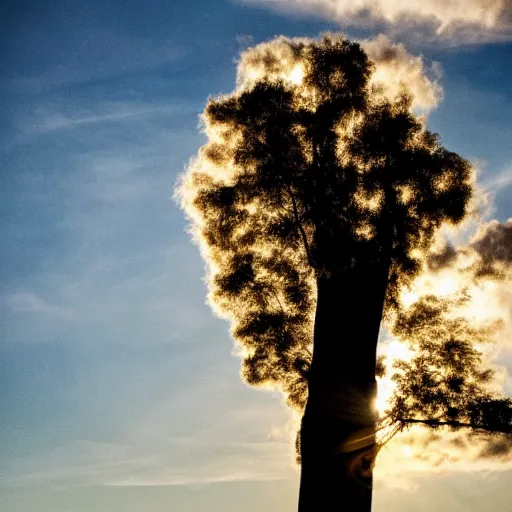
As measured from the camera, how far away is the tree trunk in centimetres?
902

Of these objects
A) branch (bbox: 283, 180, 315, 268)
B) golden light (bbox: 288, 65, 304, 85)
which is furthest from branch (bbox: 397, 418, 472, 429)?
golden light (bbox: 288, 65, 304, 85)

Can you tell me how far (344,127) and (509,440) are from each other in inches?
312

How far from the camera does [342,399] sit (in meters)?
9.35

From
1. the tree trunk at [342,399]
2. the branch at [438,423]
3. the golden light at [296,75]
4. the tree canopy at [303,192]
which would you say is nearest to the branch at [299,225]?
the tree canopy at [303,192]

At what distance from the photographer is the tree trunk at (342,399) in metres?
9.02

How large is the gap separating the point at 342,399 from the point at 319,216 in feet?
12.9

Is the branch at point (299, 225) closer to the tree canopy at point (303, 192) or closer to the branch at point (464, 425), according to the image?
the tree canopy at point (303, 192)

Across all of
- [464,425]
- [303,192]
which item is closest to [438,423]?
[464,425]

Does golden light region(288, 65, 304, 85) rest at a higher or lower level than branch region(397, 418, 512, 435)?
higher

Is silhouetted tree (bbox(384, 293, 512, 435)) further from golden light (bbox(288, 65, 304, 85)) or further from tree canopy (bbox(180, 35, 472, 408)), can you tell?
golden light (bbox(288, 65, 304, 85))

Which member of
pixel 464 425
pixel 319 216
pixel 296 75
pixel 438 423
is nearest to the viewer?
pixel 438 423

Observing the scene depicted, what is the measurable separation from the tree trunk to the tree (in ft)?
0.09

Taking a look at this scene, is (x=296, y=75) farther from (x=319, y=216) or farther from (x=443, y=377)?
(x=443, y=377)

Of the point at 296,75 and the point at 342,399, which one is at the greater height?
the point at 296,75
